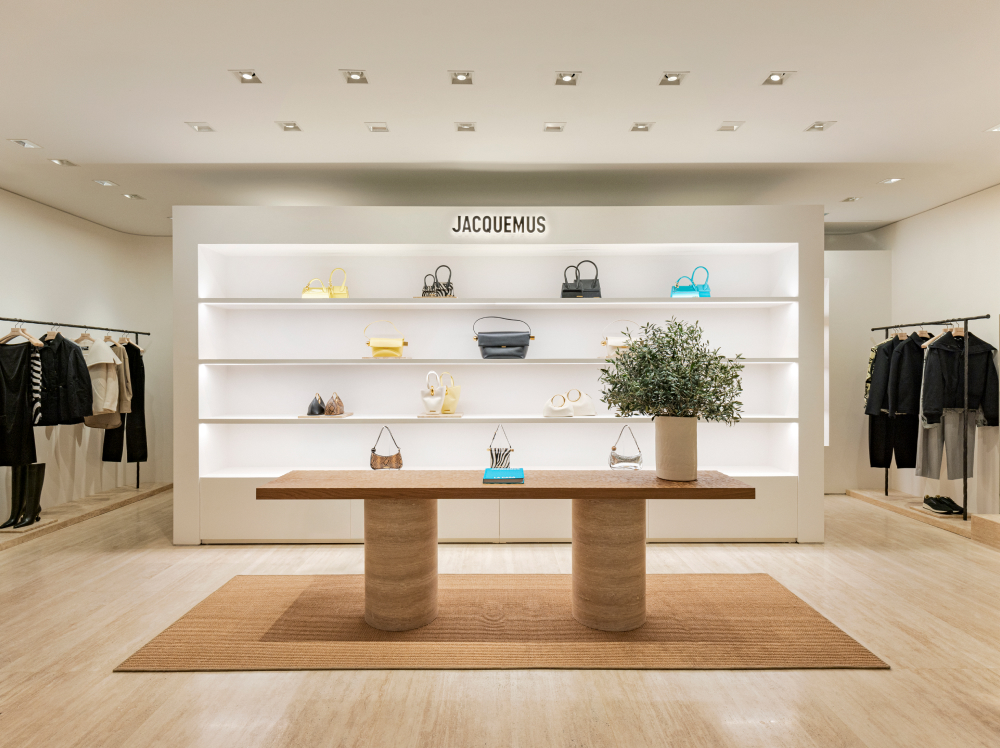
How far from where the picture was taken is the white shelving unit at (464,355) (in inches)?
187

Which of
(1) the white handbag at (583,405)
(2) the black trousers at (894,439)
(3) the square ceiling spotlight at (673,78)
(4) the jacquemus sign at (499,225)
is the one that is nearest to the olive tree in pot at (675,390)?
(3) the square ceiling spotlight at (673,78)

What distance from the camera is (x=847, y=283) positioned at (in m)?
6.68

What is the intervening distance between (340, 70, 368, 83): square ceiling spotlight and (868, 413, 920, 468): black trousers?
224 inches

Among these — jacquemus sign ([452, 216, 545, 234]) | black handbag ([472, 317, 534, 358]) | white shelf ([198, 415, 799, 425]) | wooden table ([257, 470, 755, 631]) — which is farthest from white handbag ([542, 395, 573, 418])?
wooden table ([257, 470, 755, 631])

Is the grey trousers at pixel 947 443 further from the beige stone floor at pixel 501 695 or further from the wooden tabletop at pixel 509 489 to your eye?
the wooden tabletop at pixel 509 489

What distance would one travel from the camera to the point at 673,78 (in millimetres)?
3426

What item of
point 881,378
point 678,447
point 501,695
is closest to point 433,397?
point 678,447

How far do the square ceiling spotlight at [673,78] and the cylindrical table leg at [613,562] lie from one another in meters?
2.29

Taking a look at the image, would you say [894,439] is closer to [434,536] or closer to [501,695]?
[434,536]

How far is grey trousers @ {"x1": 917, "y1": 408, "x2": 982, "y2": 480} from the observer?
5.45 m

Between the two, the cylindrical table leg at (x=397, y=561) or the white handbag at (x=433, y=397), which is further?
the white handbag at (x=433, y=397)

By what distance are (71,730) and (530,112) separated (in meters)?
3.76

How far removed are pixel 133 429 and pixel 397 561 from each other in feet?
15.7

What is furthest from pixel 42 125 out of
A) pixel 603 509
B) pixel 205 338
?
pixel 603 509
